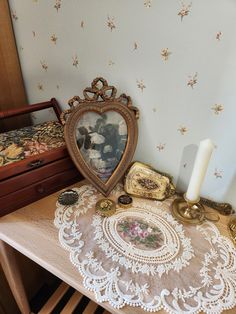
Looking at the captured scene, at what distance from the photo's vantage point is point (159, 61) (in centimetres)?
65

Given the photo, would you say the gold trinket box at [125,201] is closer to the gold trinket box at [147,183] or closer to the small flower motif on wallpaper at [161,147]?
the gold trinket box at [147,183]

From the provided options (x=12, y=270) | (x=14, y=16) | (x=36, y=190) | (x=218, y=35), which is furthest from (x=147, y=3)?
(x=12, y=270)

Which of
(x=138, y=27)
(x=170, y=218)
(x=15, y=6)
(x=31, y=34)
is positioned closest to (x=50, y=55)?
(x=31, y=34)

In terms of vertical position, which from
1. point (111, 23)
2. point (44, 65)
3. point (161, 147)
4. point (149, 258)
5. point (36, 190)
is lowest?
point (149, 258)

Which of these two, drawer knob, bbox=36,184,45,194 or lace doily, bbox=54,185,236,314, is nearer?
lace doily, bbox=54,185,236,314

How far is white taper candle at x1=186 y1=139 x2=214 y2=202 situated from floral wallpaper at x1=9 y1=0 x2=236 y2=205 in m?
0.10

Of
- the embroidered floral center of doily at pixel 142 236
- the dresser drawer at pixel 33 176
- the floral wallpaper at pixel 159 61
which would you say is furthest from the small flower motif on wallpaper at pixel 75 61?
the embroidered floral center of doily at pixel 142 236

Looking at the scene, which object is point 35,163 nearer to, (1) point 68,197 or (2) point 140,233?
(1) point 68,197

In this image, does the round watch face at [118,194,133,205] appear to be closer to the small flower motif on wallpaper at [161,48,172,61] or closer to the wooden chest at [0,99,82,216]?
the wooden chest at [0,99,82,216]

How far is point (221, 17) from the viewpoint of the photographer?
529 mm

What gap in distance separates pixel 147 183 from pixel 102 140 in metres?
0.22

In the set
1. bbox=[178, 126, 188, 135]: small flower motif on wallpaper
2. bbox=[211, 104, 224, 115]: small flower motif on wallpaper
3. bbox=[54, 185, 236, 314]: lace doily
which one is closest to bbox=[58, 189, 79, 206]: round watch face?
bbox=[54, 185, 236, 314]: lace doily

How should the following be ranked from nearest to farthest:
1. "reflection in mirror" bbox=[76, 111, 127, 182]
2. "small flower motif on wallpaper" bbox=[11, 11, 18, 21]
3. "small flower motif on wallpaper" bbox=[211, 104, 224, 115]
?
"small flower motif on wallpaper" bbox=[211, 104, 224, 115]
"reflection in mirror" bbox=[76, 111, 127, 182]
"small flower motif on wallpaper" bbox=[11, 11, 18, 21]

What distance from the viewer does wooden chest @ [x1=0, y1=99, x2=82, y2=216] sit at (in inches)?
26.1
